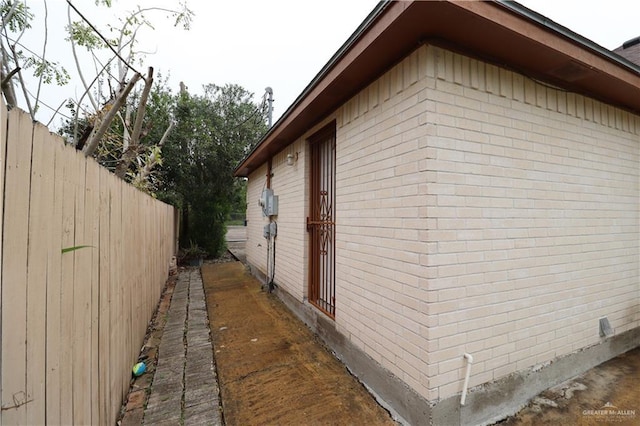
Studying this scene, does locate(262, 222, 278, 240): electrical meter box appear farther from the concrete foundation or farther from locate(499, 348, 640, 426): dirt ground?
locate(499, 348, 640, 426): dirt ground

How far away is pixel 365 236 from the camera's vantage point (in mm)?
2764

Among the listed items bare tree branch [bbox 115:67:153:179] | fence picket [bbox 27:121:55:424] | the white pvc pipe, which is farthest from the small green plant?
the white pvc pipe

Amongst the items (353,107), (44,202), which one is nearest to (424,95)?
(353,107)

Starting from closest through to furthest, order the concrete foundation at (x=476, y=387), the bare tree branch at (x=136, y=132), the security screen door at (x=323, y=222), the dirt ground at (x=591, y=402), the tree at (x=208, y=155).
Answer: the concrete foundation at (x=476, y=387), the dirt ground at (x=591, y=402), the bare tree branch at (x=136, y=132), the security screen door at (x=323, y=222), the tree at (x=208, y=155)

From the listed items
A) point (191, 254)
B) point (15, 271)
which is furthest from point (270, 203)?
point (191, 254)

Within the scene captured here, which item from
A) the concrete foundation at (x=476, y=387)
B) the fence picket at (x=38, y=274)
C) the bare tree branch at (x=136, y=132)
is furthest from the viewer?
the bare tree branch at (x=136, y=132)

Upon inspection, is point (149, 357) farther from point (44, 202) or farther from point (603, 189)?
point (603, 189)

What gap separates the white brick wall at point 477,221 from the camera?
2057 millimetres

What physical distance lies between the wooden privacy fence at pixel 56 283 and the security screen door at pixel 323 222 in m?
2.34

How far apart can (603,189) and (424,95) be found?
261 centimetres

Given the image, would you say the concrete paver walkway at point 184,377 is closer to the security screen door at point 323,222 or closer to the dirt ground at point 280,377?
the dirt ground at point 280,377

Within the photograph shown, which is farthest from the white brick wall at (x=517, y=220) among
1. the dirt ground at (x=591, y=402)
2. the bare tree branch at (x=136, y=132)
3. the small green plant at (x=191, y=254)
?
the small green plant at (x=191, y=254)

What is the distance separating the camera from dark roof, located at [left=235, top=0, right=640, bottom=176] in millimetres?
1806

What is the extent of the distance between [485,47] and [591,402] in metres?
3.10
